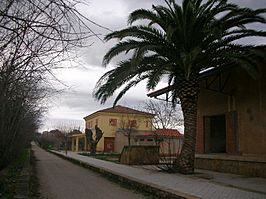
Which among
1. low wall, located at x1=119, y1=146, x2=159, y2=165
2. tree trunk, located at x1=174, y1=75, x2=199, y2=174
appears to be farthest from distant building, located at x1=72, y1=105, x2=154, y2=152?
tree trunk, located at x1=174, y1=75, x2=199, y2=174

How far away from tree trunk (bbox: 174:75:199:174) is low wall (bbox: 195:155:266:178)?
2.21 m

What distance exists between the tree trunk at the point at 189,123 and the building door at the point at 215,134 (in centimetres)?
490

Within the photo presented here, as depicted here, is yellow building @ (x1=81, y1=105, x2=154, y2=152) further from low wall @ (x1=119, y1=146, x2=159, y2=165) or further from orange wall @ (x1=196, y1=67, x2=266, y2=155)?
orange wall @ (x1=196, y1=67, x2=266, y2=155)

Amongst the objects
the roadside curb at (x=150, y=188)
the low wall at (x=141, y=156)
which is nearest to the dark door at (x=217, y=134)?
the low wall at (x=141, y=156)

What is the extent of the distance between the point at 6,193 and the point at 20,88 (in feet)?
16.8

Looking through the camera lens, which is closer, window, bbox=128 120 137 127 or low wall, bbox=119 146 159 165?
low wall, bbox=119 146 159 165

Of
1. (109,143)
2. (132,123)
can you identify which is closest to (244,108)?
(132,123)

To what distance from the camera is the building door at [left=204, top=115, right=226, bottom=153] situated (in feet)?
70.9

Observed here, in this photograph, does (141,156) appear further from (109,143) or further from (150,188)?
(109,143)

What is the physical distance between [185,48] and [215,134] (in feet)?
25.2

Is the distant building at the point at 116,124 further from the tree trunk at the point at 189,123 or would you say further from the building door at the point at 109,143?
the tree trunk at the point at 189,123

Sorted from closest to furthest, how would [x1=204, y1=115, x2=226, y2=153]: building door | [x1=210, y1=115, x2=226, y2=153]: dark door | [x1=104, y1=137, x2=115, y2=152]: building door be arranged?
1. [x1=204, y1=115, x2=226, y2=153]: building door
2. [x1=210, y1=115, x2=226, y2=153]: dark door
3. [x1=104, y1=137, x2=115, y2=152]: building door

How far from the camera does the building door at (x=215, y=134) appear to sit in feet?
70.9

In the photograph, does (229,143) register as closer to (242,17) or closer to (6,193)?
(242,17)
